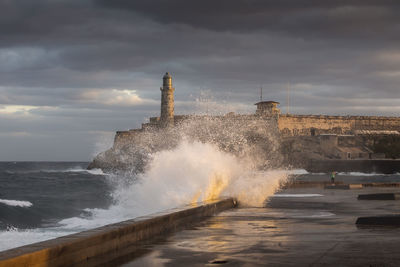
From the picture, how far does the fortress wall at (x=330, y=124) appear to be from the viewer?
278ft

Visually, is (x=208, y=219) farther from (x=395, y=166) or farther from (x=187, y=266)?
(x=395, y=166)

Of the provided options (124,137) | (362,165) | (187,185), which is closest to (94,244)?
(187,185)

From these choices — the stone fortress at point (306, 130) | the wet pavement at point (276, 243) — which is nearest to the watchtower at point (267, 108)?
the stone fortress at point (306, 130)

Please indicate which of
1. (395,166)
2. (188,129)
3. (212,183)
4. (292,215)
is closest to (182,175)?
(212,183)

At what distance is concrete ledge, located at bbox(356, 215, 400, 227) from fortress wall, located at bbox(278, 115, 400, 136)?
247ft

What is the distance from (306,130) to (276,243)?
8132 centimetres

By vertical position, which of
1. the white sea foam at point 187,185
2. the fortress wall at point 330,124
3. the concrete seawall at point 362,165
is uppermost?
the fortress wall at point 330,124

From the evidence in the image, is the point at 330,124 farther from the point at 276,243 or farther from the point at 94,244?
the point at 94,244

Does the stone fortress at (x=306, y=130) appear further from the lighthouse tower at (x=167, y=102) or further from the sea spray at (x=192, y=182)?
the sea spray at (x=192, y=182)

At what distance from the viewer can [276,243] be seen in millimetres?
6395

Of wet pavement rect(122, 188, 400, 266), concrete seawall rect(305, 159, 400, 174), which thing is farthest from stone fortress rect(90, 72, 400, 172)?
wet pavement rect(122, 188, 400, 266)

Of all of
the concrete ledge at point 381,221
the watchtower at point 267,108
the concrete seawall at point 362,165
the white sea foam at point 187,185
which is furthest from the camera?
the watchtower at point 267,108

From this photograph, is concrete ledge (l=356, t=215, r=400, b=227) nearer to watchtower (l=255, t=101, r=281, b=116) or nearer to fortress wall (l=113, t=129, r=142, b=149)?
watchtower (l=255, t=101, r=281, b=116)

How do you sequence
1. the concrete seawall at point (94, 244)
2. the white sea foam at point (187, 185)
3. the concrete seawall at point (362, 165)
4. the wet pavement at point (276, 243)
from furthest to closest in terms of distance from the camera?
1. the concrete seawall at point (362, 165)
2. the white sea foam at point (187, 185)
3. the wet pavement at point (276, 243)
4. the concrete seawall at point (94, 244)
